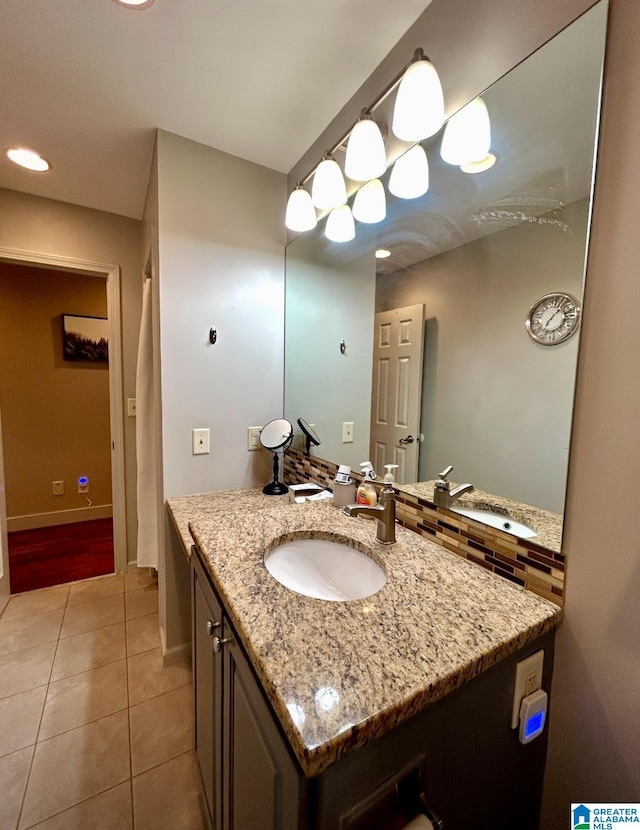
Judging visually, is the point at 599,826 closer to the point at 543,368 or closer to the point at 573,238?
the point at 543,368

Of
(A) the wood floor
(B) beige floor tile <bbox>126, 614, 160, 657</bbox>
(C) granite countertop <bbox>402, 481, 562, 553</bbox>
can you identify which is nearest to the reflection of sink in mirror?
(C) granite countertop <bbox>402, 481, 562, 553</bbox>

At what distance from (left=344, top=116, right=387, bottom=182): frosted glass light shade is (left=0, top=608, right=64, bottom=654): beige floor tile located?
103 inches

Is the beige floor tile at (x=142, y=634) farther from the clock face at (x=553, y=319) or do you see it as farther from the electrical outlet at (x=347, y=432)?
the clock face at (x=553, y=319)

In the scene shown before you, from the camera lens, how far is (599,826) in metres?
0.66

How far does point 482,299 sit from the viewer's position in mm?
1043

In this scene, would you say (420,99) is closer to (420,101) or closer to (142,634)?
(420,101)

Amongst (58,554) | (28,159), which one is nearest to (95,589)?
(58,554)

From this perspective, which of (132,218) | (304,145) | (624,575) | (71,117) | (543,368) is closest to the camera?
(624,575)

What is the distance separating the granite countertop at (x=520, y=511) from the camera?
0.78 meters

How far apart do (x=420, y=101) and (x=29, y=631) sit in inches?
114

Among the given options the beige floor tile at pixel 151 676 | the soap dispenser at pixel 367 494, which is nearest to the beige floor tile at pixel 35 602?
the beige floor tile at pixel 151 676

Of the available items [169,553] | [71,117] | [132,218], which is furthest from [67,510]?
[71,117]

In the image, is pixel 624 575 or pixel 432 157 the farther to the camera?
pixel 432 157

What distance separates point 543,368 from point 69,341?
369cm
